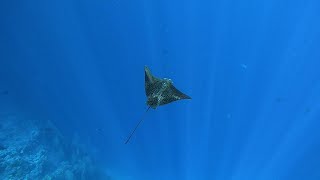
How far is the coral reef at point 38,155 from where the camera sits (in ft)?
52.3

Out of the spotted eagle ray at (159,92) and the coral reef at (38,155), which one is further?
the coral reef at (38,155)

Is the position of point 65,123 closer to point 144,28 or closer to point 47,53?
point 47,53

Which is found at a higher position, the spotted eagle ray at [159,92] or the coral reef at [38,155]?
the coral reef at [38,155]

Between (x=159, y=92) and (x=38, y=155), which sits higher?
(x=38, y=155)

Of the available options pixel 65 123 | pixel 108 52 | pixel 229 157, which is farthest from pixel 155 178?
pixel 108 52

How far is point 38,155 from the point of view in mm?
18250

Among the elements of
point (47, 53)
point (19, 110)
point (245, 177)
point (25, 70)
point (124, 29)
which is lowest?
point (19, 110)

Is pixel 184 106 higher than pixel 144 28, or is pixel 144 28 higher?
pixel 144 28

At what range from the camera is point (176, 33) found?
90.2 feet

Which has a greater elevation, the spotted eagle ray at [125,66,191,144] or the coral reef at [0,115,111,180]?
the coral reef at [0,115,111,180]

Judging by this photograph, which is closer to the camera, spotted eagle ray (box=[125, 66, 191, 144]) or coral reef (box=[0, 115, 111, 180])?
spotted eagle ray (box=[125, 66, 191, 144])

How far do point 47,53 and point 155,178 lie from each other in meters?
15.1

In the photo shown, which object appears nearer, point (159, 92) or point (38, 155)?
point (159, 92)

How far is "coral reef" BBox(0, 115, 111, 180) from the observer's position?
52.3 ft
